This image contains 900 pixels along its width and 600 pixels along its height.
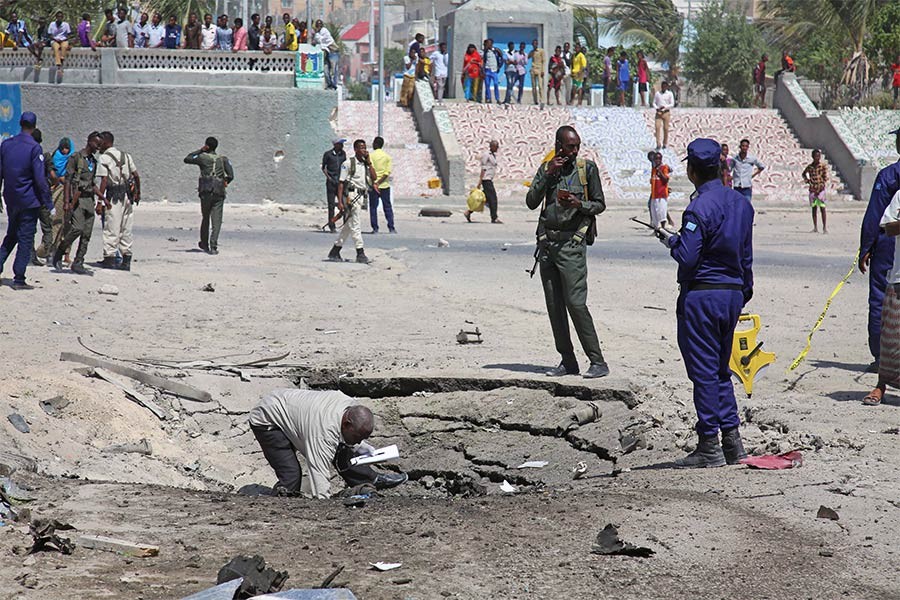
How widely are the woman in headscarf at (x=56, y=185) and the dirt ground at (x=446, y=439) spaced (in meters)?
0.87

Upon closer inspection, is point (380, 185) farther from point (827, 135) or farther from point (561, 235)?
point (827, 135)

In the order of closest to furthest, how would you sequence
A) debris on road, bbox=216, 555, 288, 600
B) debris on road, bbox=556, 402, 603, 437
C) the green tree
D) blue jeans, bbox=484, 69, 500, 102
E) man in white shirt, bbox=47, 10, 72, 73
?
debris on road, bbox=216, 555, 288, 600
debris on road, bbox=556, 402, 603, 437
man in white shirt, bbox=47, 10, 72, 73
blue jeans, bbox=484, 69, 500, 102
the green tree

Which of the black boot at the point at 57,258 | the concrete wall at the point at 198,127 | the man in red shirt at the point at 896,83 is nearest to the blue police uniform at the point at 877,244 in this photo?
the black boot at the point at 57,258

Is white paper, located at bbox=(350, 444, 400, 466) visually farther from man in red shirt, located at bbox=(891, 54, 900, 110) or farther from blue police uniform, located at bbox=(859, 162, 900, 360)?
man in red shirt, located at bbox=(891, 54, 900, 110)

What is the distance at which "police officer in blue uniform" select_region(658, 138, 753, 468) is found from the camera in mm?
6562

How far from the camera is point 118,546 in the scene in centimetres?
522

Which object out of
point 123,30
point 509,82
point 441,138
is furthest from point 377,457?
point 509,82

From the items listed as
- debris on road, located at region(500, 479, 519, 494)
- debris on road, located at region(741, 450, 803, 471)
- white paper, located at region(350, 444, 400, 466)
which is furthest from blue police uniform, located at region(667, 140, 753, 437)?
white paper, located at region(350, 444, 400, 466)

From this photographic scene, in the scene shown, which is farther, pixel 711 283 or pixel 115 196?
pixel 115 196

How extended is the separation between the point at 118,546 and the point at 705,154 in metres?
3.65

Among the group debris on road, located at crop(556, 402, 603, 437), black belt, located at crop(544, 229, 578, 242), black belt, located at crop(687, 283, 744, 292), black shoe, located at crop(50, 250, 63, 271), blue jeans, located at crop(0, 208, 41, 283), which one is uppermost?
black belt, located at crop(544, 229, 578, 242)

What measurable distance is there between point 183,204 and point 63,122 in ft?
10.7

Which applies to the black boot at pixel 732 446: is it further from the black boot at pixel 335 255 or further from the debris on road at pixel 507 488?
the black boot at pixel 335 255

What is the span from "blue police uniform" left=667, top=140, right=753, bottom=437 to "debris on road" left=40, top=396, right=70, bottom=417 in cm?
439
